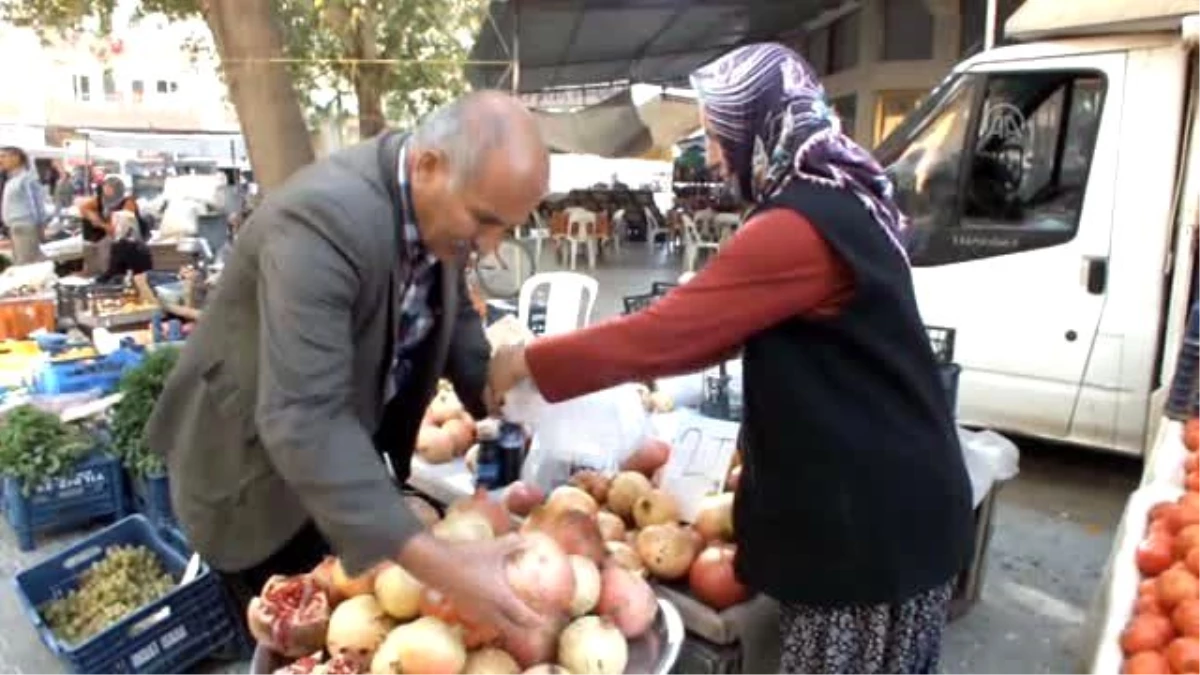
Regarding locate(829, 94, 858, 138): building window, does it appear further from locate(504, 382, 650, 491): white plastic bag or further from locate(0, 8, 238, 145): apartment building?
locate(0, 8, 238, 145): apartment building

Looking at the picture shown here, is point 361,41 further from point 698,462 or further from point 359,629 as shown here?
point 359,629

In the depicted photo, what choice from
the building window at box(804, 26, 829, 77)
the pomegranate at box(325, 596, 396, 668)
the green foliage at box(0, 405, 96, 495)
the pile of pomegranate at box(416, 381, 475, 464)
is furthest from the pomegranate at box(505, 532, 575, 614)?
the building window at box(804, 26, 829, 77)

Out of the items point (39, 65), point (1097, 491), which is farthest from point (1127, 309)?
point (39, 65)

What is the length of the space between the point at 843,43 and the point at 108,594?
12.7 metres

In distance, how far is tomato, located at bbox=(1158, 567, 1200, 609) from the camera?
207cm

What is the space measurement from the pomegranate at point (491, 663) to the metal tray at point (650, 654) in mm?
200

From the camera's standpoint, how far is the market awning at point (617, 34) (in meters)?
10.4

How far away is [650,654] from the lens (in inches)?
57.9

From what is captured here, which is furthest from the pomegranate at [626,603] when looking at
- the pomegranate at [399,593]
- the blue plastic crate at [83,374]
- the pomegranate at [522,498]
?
the blue plastic crate at [83,374]

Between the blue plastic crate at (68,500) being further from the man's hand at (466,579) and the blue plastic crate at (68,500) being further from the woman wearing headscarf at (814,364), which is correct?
the man's hand at (466,579)

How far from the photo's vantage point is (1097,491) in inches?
178

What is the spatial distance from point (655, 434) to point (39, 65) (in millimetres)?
38904

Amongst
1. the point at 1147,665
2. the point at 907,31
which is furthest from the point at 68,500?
the point at 907,31

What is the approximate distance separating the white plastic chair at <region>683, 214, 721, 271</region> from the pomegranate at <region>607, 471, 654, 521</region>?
35.8 ft
